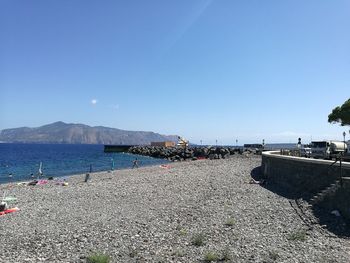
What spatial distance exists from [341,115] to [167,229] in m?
44.1

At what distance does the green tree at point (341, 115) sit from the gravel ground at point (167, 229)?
31696 mm

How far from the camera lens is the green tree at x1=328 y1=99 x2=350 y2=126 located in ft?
178

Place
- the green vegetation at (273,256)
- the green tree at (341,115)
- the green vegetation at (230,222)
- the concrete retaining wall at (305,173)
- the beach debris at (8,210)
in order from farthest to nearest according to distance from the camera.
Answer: the green tree at (341,115) < the beach debris at (8,210) < the concrete retaining wall at (305,173) < the green vegetation at (230,222) < the green vegetation at (273,256)

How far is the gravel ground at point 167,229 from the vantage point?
14711 millimetres

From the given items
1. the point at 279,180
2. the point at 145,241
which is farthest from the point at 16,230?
the point at 279,180

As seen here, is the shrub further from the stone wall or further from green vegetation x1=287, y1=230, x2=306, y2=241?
the stone wall

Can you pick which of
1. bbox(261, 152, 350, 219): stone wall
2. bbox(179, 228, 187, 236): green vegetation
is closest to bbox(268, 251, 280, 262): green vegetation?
bbox(179, 228, 187, 236): green vegetation

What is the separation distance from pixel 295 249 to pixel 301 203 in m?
7.59

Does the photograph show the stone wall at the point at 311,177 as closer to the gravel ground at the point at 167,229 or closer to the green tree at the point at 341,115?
the gravel ground at the point at 167,229

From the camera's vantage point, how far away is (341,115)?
55.2 metres

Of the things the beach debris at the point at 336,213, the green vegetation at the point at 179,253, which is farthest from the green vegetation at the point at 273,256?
the beach debris at the point at 336,213

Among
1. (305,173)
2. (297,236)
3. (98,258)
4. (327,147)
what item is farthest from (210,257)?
(327,147)

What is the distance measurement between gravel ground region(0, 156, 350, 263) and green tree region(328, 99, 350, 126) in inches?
1248

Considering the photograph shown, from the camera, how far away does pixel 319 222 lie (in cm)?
1912
